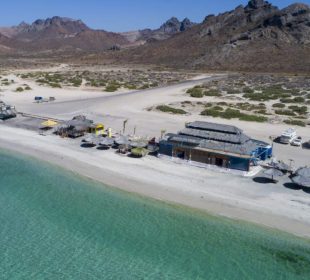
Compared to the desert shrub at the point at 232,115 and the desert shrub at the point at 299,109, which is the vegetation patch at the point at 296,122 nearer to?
the desert shrub at the point at 232,115

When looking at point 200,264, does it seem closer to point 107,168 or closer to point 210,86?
point 107,168

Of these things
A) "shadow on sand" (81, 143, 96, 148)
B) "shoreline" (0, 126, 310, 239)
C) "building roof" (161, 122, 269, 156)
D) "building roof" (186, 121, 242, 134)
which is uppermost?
"building roof" (186, 121, 242, 134)

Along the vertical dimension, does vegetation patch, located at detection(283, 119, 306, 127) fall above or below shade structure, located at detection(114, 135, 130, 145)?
below

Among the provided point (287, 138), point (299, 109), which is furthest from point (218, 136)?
point (299, 109)

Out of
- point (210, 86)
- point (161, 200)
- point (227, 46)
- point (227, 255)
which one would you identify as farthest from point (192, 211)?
point (227, 46)

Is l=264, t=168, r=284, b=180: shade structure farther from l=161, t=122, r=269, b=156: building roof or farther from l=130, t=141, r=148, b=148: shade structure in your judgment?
l=130, t=141, r=148, b=148: shade structure

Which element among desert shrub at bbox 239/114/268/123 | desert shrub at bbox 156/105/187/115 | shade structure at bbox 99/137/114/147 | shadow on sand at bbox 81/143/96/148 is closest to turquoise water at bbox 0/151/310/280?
shade structure at bbox 99/137/114/147

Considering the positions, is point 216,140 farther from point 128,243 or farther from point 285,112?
point 285,112
